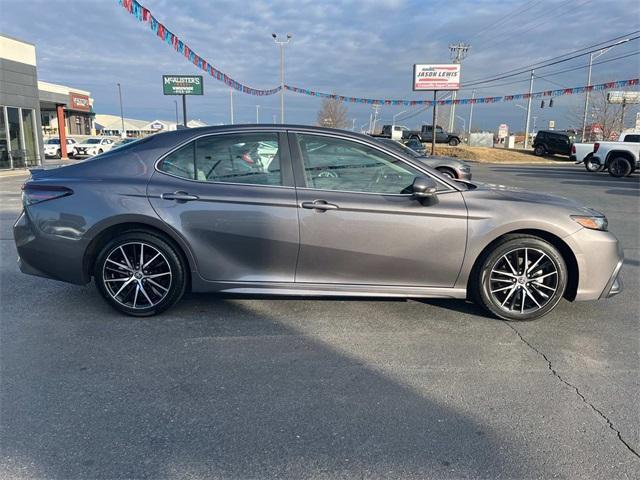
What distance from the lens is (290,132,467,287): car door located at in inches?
148

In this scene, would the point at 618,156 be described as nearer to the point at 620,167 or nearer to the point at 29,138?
the point at 620,167

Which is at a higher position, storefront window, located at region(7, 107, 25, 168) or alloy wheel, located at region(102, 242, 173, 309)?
storefront window, located at region(7, 107, 25, 168)

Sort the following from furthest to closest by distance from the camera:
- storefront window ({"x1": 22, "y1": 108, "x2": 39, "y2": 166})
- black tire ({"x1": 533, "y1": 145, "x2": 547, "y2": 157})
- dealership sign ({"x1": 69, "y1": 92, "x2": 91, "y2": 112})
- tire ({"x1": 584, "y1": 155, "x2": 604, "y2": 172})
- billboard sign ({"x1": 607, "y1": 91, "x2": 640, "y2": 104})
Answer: billboard sign ({"x1": 607, "y1": 91, "x2": 640, "y2": 104}), dealership sign ({"x1": 69, "y1": 92, "x2": 91, "y2": 112}), black tire ({"x1": 533, "y1": 145, "x2": 547, "y2": 157}), storefront window ({"x1": 22, "y1": 108, "x2": 39, "y2": 166}), tire ({"x1": 584, "y1": 155, "x2": 604, "y2": 172})

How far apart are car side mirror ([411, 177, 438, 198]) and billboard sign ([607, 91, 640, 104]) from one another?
47.5 metres

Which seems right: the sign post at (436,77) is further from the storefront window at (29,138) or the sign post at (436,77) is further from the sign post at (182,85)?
the storefront window at (29,138)

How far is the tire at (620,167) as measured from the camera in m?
18.9

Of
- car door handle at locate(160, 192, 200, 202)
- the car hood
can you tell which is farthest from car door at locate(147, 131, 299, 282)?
the car hood

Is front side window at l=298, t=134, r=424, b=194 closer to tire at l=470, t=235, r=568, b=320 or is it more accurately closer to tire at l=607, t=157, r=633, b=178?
tire at l=470, t=235, r=568, b=320

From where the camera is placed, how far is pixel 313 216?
3742 mm

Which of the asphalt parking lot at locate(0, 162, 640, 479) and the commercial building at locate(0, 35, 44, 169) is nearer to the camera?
the asphalt parking lot at locate(0, 162, 640, 479)

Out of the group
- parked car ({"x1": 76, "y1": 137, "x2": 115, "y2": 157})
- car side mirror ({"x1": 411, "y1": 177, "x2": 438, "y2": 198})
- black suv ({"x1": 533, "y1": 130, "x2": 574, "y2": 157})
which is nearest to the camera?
car side mirror ({"x1": 411, "y1": 177, "x2": 438, "y2": 198})

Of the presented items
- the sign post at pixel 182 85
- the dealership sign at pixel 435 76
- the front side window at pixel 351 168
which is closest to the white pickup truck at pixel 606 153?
the dealership sign at pixel 435 76

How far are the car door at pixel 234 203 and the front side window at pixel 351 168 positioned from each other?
0.21 meters

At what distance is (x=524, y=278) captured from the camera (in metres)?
3.90
